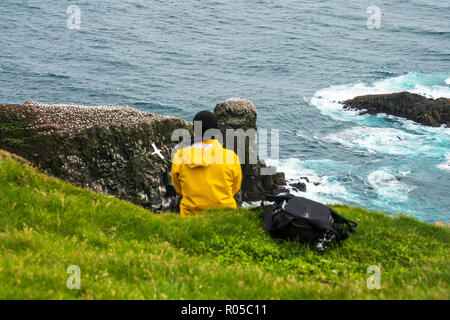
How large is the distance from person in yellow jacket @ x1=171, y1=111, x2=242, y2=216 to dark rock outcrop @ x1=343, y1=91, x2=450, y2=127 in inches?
1888

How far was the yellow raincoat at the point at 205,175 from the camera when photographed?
384 inches

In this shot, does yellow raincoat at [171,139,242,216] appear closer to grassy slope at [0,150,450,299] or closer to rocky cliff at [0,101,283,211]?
grassy slope at [0,150,450,299]

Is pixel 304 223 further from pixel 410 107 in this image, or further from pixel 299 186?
pixel 410 107

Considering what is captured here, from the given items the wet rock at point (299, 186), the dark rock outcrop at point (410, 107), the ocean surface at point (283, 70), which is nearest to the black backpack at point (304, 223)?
the ocean surface at point (283, 70)

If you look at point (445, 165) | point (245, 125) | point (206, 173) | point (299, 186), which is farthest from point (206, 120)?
point (445, 165)

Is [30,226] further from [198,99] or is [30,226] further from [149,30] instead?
[149,30]

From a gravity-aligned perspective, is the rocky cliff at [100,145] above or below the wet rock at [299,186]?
above

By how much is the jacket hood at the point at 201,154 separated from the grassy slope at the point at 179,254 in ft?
3.97

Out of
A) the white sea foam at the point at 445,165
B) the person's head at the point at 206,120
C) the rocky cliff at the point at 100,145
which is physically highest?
the person's head at the point at 206,120

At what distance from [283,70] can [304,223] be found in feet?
222

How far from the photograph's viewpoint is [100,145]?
1875 centimetres

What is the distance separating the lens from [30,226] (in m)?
7.93

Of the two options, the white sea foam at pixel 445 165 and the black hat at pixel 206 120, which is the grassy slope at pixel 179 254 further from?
the white sea foam at pixel 445 165

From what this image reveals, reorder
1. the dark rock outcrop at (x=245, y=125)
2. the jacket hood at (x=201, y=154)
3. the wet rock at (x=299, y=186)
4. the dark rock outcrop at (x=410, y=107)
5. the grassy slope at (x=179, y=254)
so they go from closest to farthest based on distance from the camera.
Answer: the grassy slope at (x=179, y=254) → the jacket hood at (x=201, y=154) → the dark rock outcrop at (x=245, y=125) → the wet rock at (x=299, y=186) → the dark rock outcrop at (x=410, y=107)
